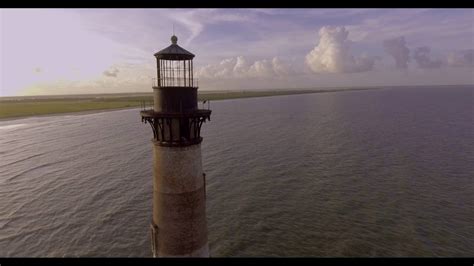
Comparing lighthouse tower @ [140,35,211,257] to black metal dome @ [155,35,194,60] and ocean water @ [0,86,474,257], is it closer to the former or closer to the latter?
black metal dome @ [155,35,194,60]

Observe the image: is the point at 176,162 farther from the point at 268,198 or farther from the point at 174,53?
the point at 268,198

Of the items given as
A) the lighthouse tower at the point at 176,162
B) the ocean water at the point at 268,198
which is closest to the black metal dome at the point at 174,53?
the lighthouse tower at the point at 176,162

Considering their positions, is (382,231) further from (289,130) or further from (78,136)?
(78,136)

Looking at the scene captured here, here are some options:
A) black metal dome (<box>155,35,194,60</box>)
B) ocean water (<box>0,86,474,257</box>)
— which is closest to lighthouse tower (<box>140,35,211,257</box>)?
black metal dome (<box>155,35,194,60</box>)

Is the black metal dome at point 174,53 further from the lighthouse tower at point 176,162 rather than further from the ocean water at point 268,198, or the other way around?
the ocean water at point 268,198
